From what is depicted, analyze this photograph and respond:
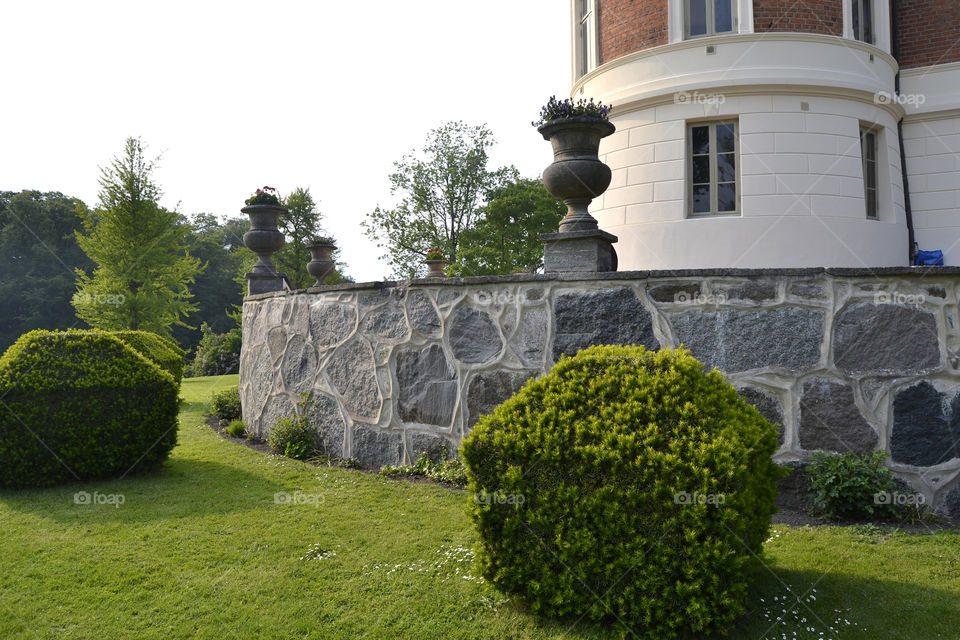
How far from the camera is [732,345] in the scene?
4500 mm

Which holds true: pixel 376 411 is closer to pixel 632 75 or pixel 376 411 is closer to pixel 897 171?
pixel 632 75

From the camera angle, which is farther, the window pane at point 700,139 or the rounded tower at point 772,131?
the window pane at point 700,139

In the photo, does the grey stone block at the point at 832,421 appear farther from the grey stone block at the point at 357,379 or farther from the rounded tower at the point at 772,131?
the rounded tower at the point at 772,131

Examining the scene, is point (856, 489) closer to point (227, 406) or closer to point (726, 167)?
point (726, 167)

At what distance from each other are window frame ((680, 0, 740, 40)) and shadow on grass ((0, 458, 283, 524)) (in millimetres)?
9078

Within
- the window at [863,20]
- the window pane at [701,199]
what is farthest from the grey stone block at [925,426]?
the window at [863,20]

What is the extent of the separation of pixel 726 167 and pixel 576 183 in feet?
18.4

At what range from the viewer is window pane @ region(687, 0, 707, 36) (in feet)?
32.4

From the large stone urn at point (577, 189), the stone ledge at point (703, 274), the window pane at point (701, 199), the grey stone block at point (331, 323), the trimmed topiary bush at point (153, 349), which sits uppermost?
the window pane at point (701, 199)

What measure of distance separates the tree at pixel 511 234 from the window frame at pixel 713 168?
13101 millimetres

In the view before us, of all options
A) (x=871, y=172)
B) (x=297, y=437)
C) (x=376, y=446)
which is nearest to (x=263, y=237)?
(x=297, y=437)

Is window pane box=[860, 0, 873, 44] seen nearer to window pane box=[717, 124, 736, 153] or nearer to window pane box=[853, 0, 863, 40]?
window pane box=[853, 0, 863, 40]

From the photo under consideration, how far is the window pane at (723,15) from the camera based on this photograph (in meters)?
9.80

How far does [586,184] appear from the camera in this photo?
527 cm
